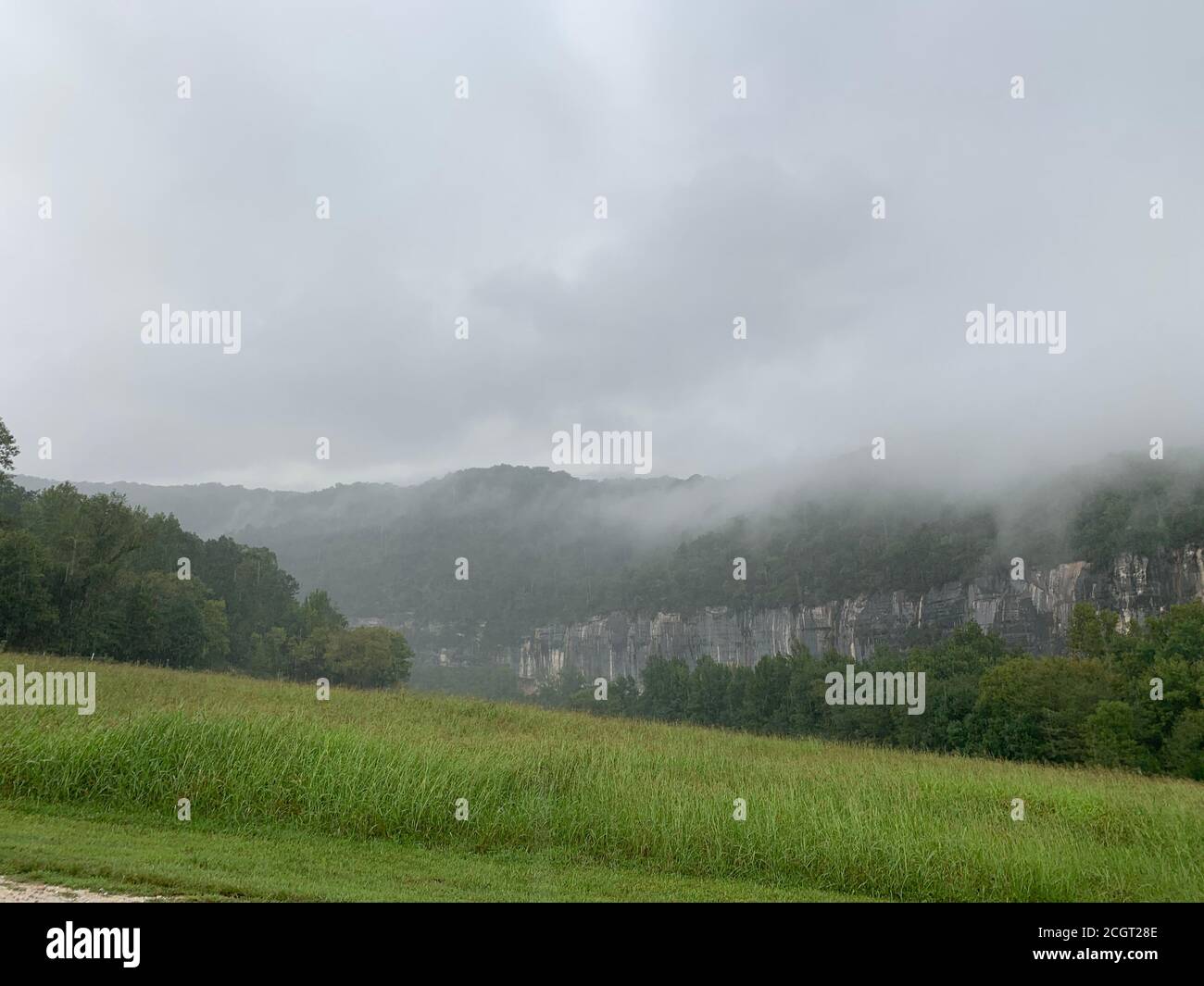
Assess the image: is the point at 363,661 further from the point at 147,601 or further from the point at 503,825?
the point at 503,825

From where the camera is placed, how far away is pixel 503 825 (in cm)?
1504

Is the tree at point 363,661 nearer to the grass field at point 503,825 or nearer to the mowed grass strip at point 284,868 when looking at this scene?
the grass field at point 503,825

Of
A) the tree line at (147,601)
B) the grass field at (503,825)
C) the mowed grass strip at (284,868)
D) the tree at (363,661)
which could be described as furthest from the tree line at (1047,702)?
the mowed grass strip at (284,868)

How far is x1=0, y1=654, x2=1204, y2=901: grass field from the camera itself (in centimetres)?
1168

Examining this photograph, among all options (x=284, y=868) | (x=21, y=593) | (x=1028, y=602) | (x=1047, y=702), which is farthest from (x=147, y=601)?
(x=1028, y=602)

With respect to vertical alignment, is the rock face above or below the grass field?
below

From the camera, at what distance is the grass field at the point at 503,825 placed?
11.7 metres

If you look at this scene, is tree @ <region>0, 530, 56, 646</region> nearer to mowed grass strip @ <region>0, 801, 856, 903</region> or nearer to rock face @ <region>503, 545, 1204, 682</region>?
mowed grass strip @ <region>0, 801, 856, 903</region>

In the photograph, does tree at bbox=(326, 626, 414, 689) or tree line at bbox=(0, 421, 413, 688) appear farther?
tree at bbox=(326, 626, 414, 689)

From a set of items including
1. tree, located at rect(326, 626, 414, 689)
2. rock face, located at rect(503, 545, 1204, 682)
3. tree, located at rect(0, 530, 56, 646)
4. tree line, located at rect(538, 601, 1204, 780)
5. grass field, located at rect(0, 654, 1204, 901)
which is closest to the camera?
grass field, located at rect(0, 654, 1204, 901)

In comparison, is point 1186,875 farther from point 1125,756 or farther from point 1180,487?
point 1180,487

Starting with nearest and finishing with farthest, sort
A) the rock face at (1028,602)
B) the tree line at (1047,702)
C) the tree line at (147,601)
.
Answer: the tree line at (147,601) < the tree line at (1047,702) < the rock face at (1028,602)

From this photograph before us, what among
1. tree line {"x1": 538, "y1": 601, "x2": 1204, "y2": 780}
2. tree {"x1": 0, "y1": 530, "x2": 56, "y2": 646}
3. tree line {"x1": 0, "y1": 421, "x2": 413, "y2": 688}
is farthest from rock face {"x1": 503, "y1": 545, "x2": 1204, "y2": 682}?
tree {"x1": 0, "y1": 530, "x2": 56, "y2": 646}
